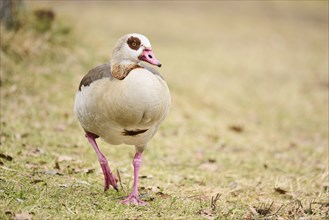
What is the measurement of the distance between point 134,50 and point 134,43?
51 millimetres

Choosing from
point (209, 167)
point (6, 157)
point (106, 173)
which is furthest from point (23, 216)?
point (209, 167)

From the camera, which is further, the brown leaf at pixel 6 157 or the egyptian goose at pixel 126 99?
the brown leaf at pixel 6 157

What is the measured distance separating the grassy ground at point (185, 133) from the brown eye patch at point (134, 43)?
118 cm

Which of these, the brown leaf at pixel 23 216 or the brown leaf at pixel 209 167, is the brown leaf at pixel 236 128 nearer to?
the brown leaf at pixel 209 167

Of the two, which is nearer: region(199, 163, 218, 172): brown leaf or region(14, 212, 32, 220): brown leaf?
region(14, 212, 32, 220): brown leaf

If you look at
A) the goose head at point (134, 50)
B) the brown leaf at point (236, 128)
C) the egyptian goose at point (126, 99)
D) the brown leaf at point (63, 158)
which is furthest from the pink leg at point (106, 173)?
the brown leaf at point (236, 128)

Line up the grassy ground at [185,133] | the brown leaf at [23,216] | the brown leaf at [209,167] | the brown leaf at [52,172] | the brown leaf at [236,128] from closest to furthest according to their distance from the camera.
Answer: the brown leaf at [23,216]
the grassy ground at [185,133]
the brown leaf at [52,172]
the brown leaf at [209,167]
the brown leaf at [236,128]

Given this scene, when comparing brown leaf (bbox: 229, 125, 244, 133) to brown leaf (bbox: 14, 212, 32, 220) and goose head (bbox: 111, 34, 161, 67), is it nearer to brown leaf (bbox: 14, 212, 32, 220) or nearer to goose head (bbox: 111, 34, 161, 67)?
goose head (bbox: 111, 34, 161, 67)

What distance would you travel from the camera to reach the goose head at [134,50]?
13.0 ft

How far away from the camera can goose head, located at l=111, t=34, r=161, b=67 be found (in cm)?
396

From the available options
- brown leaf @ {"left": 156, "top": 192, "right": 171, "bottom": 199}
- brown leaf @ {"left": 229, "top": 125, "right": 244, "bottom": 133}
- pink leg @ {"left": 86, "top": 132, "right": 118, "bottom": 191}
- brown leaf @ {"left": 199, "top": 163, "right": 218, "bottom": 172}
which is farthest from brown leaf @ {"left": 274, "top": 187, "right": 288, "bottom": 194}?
brown leaf @ {"left": 229, "top": 125, "right": 244, "bottom": 133}

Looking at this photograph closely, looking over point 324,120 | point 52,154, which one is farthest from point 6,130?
point 324,120

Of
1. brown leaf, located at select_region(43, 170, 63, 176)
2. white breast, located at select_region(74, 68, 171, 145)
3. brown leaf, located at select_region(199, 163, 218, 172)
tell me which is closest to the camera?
white breast, located at select_region(74, 68, 171, 145)

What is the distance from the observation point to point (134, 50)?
157 inches
